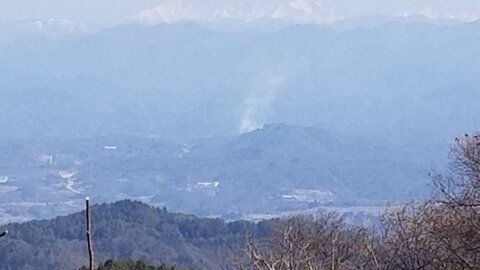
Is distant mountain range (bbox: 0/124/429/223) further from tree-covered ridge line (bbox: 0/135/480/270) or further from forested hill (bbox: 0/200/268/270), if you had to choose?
tree-covered ridge line (bbox: 0/135/480/270)

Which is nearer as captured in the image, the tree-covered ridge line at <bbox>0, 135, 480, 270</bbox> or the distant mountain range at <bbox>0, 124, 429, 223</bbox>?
the tree-covered ridge line at <bbox>0, 135, 480, 270</bbox>

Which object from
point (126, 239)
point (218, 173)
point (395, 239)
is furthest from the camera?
point (218, 173)

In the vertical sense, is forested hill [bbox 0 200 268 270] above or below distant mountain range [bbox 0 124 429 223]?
below

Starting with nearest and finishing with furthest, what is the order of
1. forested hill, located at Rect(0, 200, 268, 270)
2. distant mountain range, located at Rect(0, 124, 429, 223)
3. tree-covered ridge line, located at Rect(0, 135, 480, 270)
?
1. tree-covered ridge line, located at Rect(0, 135, 480, 270)
2. forested hill, located at Rect(0, 200, 268, 270)
3. distant mountain range, located at Rect(0, 124, 429, 223)

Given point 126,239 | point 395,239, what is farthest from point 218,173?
point 395,239

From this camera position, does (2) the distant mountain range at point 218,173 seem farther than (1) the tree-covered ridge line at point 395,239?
Yes

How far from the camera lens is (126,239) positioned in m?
57.8

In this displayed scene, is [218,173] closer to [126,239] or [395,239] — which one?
[126,239]

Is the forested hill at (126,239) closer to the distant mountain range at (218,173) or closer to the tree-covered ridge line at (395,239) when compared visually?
the tree-covered ridge line at (395,239)

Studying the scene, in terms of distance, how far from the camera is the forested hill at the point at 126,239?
52438mm

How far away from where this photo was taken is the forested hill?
52438 millimetres

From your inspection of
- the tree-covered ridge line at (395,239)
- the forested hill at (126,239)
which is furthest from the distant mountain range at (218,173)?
the tree-covered ridge line at (395,239)

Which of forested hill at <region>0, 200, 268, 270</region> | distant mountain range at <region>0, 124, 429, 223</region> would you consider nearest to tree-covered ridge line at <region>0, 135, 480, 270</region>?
forested hill at <region>0, 200, 268, 270</region>

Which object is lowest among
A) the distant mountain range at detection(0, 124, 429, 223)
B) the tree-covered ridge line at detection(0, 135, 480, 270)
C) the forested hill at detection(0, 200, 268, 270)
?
the tree-covered ridge line at detection(0, 135, 480, 270)
